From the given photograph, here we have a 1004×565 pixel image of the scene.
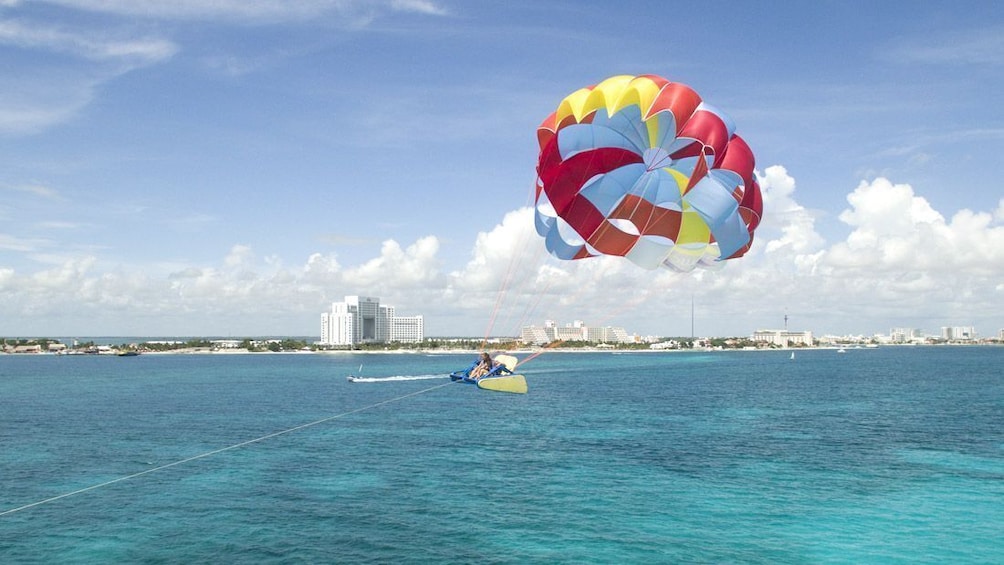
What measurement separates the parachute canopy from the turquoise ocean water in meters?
9.33

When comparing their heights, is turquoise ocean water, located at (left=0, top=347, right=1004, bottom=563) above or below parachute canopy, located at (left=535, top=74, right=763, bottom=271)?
below

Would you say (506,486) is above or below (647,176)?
below

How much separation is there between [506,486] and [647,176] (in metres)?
14.2

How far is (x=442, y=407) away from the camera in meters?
59.9

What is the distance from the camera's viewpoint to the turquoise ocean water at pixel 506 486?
21.1 metres

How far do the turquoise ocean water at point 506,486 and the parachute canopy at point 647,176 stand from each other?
933cm

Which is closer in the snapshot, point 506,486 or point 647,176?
point 647,176

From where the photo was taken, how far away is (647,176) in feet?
77.6

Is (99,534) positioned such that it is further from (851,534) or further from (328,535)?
(851,534)

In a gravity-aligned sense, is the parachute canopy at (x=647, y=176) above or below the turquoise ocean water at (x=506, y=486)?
above

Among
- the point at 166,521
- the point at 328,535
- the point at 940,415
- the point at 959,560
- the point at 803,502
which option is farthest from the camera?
the point at 940,415

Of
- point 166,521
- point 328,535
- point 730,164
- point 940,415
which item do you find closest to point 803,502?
point 730,164

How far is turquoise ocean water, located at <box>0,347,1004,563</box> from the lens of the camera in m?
21.1

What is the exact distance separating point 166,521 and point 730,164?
2244 centimetres
